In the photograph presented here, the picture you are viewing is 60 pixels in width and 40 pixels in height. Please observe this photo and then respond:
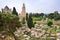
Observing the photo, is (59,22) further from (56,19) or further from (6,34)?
(6,34)

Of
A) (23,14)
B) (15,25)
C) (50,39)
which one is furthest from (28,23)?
(15,25)

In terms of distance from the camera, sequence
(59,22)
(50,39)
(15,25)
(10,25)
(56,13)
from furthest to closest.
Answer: (56,13) < (59,22) < (50,39) < (15,25) < (10,25)

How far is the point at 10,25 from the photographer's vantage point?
669 cm

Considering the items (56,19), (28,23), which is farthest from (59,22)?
(28,23)

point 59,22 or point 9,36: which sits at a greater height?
point 9,36

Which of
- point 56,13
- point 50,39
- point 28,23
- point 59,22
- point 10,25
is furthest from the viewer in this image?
point 56,13

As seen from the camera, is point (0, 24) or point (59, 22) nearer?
point (0, 24)

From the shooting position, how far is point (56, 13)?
44.2 metres

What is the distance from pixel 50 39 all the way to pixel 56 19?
23.8 m

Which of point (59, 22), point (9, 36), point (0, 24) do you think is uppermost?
point (0, 24)

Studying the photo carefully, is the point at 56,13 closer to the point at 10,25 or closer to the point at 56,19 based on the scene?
the point at 56,19

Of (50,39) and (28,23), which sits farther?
(28,23)

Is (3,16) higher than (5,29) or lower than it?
higher

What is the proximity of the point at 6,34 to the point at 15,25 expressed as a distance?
0.96 metres
